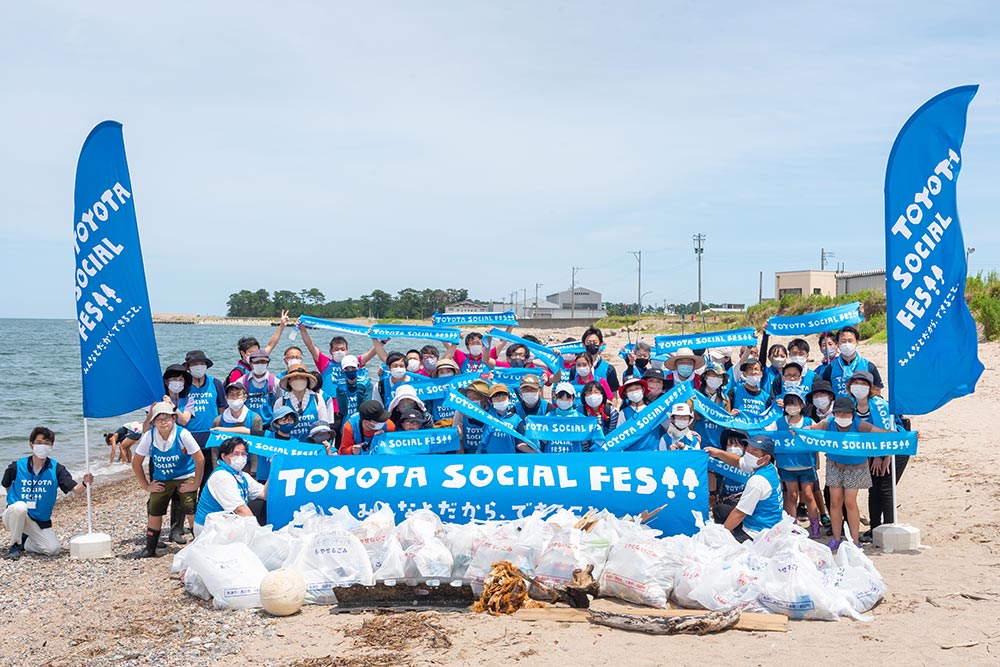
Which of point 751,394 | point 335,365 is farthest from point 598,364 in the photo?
point 335,365

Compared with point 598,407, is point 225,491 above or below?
below

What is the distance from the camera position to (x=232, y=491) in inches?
305

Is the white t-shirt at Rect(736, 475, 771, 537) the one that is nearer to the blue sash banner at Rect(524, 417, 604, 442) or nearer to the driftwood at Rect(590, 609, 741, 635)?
the driftwood at Rect(590, 609, 741, 635)

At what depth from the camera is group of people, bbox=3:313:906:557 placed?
800 centimetres

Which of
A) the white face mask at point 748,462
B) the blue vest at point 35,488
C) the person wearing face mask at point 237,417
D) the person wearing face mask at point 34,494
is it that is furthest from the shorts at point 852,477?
the blue vest at point 35,488

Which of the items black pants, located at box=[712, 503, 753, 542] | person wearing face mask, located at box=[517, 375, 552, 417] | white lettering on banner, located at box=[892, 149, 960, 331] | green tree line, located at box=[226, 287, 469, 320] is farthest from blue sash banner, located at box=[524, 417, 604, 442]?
green tree line, located at box=[226, 287, 469, 320]

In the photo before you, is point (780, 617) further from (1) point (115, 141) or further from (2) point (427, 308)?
(2) point (427, 308)

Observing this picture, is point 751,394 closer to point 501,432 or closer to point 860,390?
point 860,390

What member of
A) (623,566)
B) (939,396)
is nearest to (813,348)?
(939,396)

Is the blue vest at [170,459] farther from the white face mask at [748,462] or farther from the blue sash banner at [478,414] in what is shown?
the white face mask at [748,462]

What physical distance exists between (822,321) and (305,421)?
6.09 meters

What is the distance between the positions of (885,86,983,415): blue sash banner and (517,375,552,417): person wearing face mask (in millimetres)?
3421

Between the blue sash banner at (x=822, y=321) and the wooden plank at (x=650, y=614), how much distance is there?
4947 mm

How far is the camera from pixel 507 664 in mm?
5520
